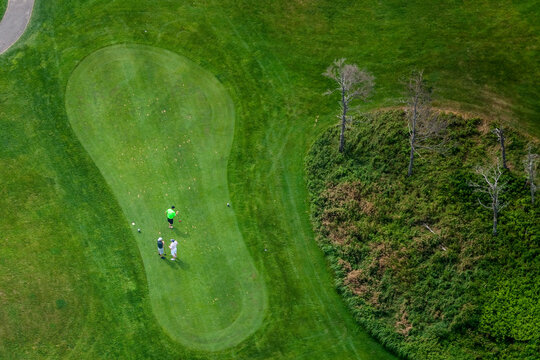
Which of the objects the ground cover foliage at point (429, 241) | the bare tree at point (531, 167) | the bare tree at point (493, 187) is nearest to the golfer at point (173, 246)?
the ground cover foliage at point (429, 241)

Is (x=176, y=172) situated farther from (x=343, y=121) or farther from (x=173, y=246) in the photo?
(x=343, y=121)

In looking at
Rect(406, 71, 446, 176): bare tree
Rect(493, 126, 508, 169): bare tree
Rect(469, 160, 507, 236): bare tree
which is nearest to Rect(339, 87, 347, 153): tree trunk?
Rect(406, 71, 446, 176): bare tree

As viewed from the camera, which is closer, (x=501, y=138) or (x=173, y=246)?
(x=173, y=246)

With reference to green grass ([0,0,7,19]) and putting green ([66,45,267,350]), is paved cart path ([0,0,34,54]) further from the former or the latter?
putting green ([66,45,267,350])

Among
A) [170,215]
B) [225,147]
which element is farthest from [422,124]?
[170,215]

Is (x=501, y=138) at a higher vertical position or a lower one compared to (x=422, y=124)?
lower

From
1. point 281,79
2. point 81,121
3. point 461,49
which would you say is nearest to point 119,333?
point 81,121
